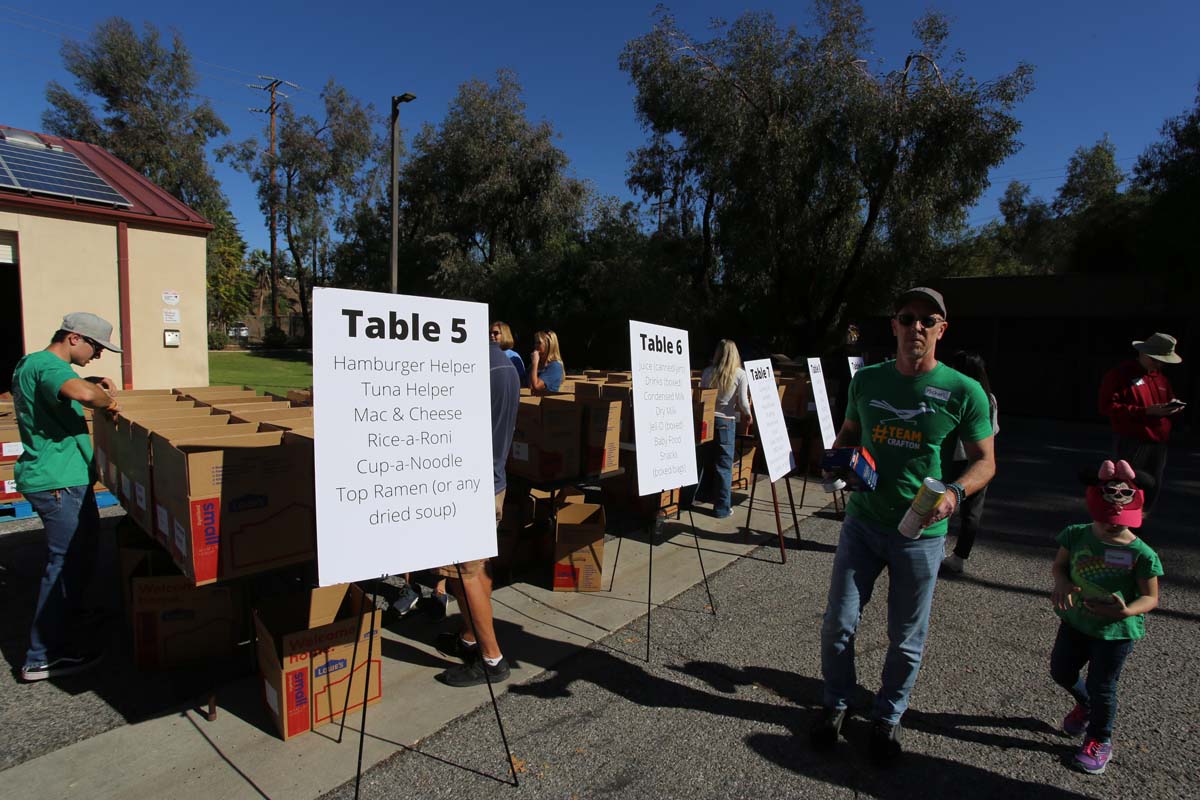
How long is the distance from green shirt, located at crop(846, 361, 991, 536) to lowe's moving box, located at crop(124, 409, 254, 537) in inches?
125

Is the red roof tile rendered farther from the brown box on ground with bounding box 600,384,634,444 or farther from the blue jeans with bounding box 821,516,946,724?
the blue jeans with bounding box 821,516,946,724

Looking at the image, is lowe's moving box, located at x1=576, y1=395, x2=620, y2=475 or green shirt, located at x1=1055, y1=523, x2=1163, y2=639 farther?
lowe's moving box, located at x1=576, y1=395, x2=620, y2=475

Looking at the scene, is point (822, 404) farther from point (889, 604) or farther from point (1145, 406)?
point (889, 604)

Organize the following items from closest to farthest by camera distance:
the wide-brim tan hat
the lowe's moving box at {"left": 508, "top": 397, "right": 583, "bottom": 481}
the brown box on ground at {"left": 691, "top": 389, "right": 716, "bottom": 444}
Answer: the lowe's moving box at {"left": 508, "top": 397, "right": 583, "bottom": 481}, the wide-brim tan hat, the brown box on ground at {"left": 691, "top": 389, "right": 716, "bottom": 444}

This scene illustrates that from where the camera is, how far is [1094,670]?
2719 millimetres

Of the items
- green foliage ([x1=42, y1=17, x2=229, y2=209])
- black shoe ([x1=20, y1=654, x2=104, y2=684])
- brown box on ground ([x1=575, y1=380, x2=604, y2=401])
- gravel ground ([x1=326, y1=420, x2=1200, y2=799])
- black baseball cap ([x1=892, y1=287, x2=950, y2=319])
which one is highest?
green foliage ([x1=42, y1=17, x2=229, y2=209])

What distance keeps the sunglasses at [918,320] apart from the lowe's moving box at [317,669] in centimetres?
258

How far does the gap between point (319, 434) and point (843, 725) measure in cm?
263

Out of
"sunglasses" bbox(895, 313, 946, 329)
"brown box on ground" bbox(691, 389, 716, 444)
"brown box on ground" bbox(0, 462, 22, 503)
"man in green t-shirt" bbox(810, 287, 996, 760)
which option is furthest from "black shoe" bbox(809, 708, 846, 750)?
"brown box on ground" bbox(0, 462, 22, 503)

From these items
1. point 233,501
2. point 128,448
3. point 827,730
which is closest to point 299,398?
point 128,448

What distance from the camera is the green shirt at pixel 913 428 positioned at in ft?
8.35

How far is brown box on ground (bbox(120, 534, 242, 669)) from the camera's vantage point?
328 centimetres

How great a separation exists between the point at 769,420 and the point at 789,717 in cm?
280

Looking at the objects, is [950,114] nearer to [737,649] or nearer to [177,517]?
[737,649]
